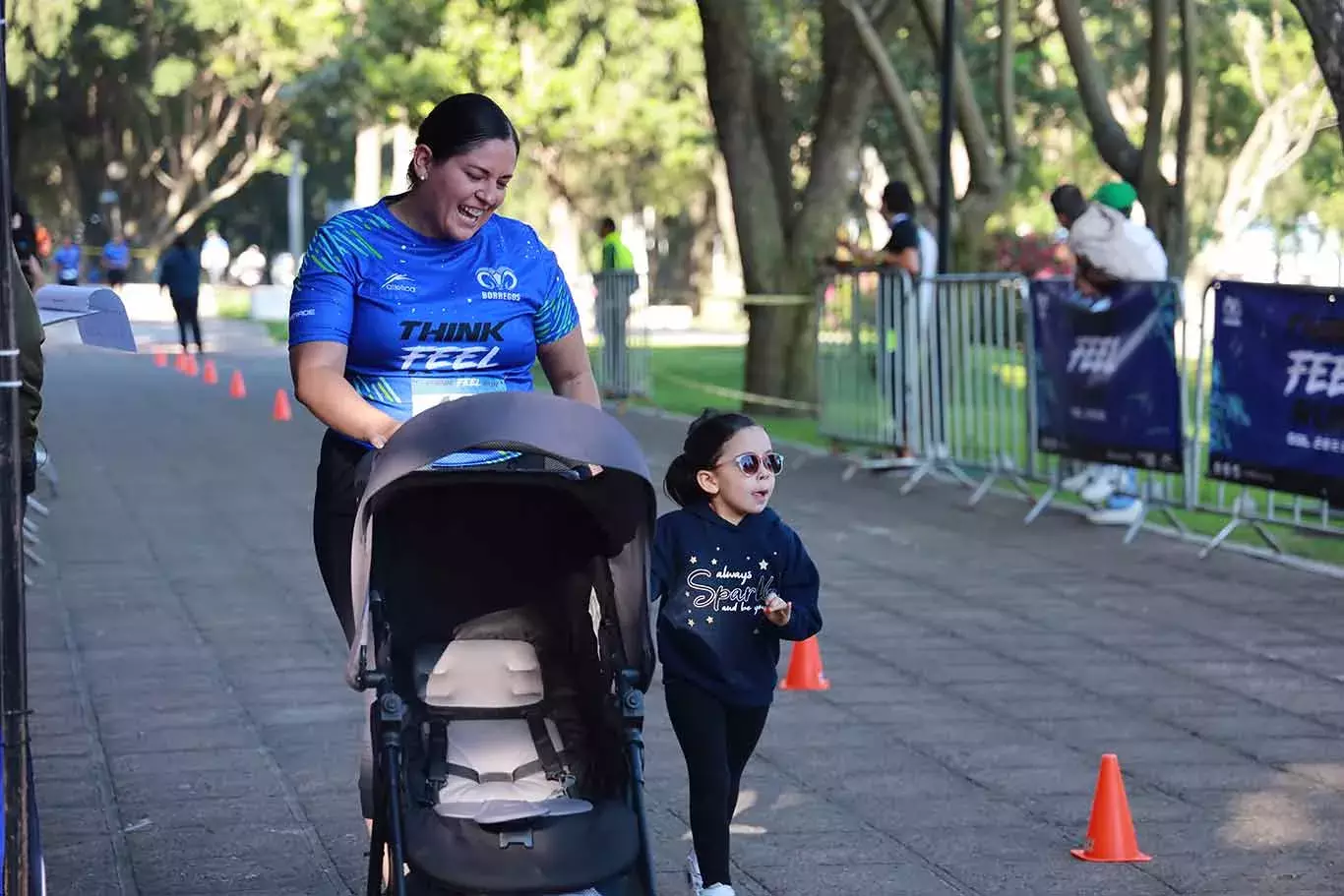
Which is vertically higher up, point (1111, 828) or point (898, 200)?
point (898, 200)

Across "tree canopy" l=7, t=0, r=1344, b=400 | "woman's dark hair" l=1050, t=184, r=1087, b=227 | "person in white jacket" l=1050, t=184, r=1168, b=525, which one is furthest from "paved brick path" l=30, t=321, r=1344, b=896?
"tree canopy" l=7, t=0, r=1344, b=400

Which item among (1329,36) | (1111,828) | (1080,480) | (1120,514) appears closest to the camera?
(1111,828)

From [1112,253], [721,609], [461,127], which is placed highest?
[461,127]

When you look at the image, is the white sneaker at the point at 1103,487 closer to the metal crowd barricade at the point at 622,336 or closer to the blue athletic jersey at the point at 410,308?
the blue athletic jersey at the point at 410,308

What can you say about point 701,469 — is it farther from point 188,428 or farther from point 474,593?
point 188,428

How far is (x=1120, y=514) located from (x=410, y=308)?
28.8 ft

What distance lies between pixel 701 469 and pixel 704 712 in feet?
1.85

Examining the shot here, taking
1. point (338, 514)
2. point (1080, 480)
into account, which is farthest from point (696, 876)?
point (1080, 480)

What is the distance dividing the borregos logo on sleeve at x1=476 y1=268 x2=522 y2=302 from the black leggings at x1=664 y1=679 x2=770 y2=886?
1018 mm

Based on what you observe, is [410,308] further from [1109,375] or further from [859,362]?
[859,362]

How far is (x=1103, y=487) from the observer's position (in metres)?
12.9

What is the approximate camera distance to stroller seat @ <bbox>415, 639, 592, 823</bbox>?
429cm

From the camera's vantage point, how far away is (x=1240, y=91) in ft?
144

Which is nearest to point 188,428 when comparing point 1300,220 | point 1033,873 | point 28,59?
point 1033,873
